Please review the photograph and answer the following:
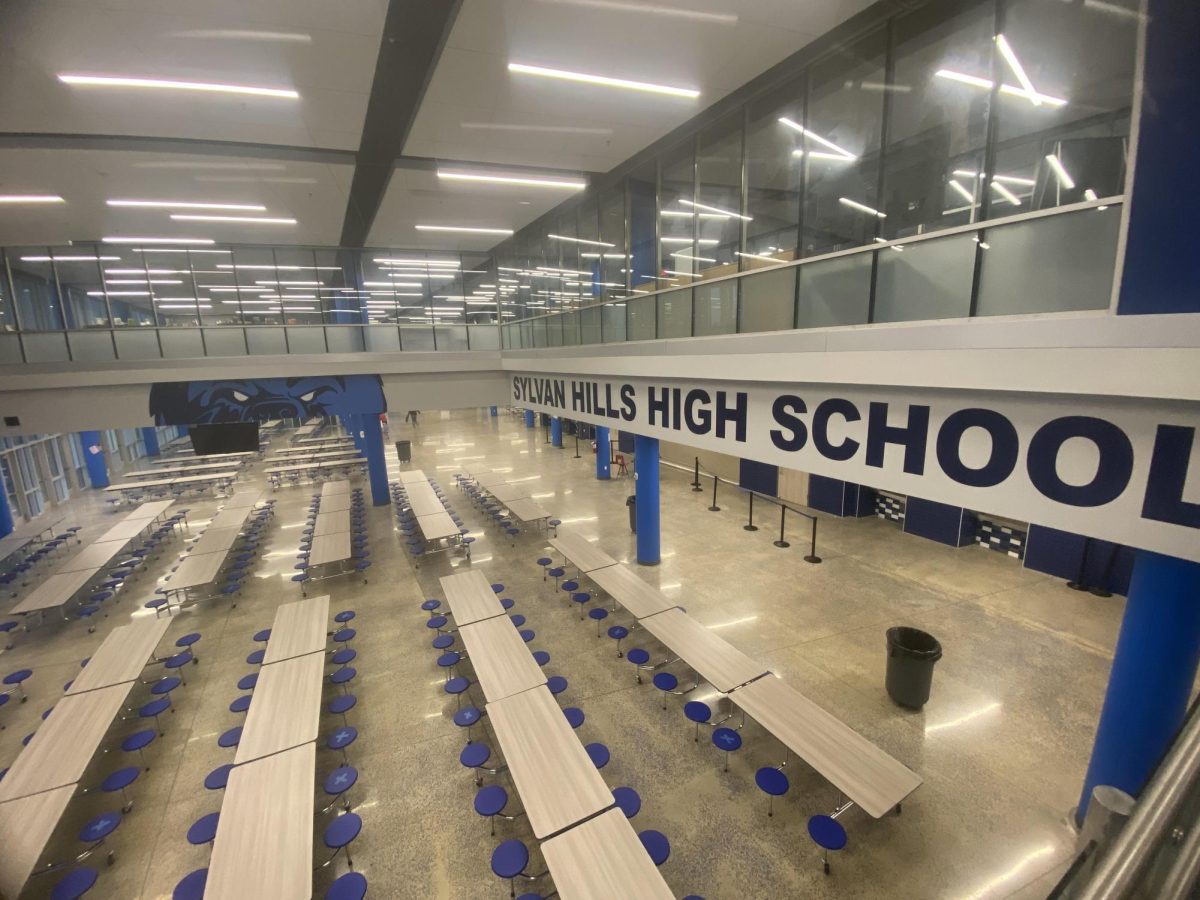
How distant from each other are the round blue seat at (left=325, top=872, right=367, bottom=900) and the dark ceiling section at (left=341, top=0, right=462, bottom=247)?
803 cm

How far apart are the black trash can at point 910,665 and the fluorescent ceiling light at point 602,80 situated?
789 cm

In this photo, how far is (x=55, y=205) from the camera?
9.45 metres

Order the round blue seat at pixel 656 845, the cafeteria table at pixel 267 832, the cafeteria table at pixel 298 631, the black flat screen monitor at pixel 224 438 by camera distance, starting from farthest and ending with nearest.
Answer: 1. the black flat screen monitor at pixel 224 438
2. the cafeteria table at pixel 298 631
3. the round blue seat at pixel 656 845
4. the cafeteria table at pixel 267 832

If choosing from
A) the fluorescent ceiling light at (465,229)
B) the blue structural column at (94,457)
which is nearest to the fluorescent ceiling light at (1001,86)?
the fluorescent ceiling light at (465,229)

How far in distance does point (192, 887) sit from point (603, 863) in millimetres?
3630

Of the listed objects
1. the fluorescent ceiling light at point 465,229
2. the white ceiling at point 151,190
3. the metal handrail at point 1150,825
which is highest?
the fluorescent ceiling light at point 465,229

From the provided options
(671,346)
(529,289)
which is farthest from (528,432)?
(671,346)

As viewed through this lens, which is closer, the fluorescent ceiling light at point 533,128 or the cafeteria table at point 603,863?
the cafeteria table at point 603,863

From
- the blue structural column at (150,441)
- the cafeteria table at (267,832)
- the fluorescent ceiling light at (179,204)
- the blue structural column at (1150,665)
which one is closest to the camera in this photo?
the blue structural column at (1150,665)

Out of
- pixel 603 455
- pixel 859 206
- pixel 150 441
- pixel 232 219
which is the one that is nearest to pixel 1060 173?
pixel 859 206

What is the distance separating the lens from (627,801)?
4.95 metres

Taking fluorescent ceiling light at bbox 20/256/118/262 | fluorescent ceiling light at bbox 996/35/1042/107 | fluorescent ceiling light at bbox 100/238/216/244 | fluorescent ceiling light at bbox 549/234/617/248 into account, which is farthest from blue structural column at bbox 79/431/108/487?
fluorescent ceiling light at bbox 996/35/1042/107

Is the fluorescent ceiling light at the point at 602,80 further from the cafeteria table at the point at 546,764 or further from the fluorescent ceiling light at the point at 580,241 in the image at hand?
the cafeteria table at the point at 546,764

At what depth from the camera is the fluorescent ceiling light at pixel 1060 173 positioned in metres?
3.97
